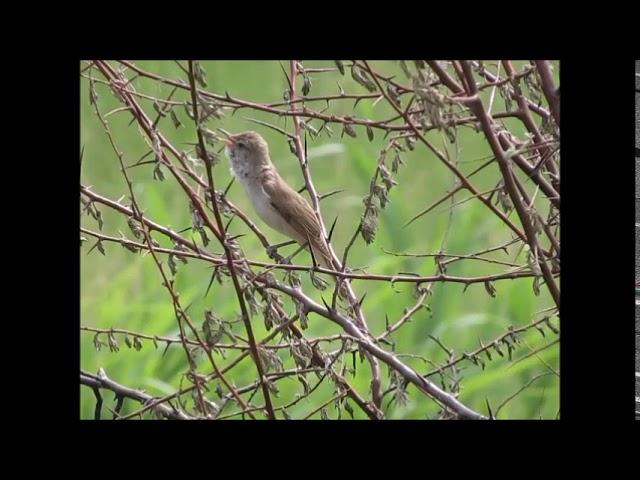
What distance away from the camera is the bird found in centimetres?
257

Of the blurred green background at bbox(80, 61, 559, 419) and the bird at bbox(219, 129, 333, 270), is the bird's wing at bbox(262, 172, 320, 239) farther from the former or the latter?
the blurred green background at bbox(80, 61, 559, 419)

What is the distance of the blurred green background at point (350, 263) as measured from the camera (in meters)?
2.83

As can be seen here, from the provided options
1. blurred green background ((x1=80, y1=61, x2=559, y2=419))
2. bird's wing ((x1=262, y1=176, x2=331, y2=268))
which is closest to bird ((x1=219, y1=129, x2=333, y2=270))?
bird's wing ((x1=262, y1=176, x2=331, y2=268))

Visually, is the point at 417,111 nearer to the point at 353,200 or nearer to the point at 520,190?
the point at 520,190

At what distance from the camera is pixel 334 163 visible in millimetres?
3418

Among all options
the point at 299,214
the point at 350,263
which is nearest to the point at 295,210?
the point at 299,214

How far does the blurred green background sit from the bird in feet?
0.50

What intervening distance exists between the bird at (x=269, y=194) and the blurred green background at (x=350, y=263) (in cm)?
15

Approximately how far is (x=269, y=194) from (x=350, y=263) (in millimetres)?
532

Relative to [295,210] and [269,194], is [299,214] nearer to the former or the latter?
[295,210]

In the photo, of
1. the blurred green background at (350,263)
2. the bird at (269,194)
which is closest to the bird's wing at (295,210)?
the bird at (269,194)

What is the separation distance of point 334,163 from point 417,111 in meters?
1.67
